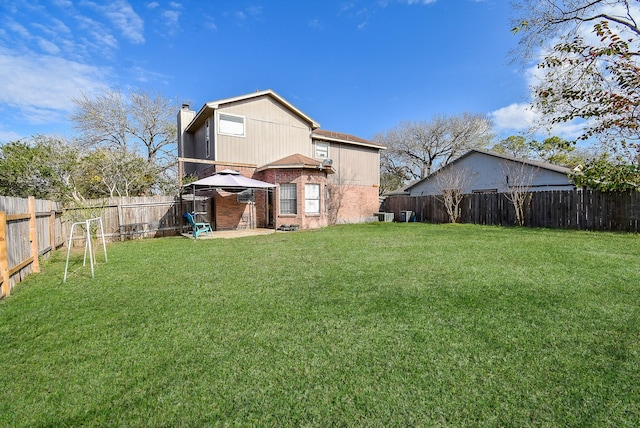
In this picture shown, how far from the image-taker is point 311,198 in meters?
13.4

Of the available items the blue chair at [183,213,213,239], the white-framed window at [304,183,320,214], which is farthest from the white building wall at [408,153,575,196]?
the blue chair at [183,213,213,239]

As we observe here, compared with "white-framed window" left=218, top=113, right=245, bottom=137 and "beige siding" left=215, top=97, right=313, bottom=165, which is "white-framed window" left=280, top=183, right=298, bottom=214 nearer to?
"beige siding" left=215, top=97, right=313, bottom=165

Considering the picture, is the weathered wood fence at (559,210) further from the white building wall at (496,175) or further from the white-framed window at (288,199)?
the white-framed window at (288,199)

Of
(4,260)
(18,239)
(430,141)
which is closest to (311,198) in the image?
(18,239)

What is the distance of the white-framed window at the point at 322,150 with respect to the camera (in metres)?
16.3

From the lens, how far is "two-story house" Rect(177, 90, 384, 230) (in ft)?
41.9

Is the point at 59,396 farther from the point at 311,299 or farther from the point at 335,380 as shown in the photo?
the point at 311,299

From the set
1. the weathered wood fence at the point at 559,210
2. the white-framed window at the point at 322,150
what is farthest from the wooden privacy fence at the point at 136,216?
the weathered wood fence at the point at 559,210

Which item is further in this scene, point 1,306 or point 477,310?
point 1,306

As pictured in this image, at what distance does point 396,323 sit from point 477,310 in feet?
3.65

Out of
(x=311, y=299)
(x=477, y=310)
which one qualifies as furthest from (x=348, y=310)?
(x=477, y=310)

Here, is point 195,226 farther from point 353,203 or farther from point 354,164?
point 354,164

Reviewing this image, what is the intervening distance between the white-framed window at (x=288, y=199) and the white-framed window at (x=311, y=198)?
522 mm

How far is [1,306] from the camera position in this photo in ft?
12.8
